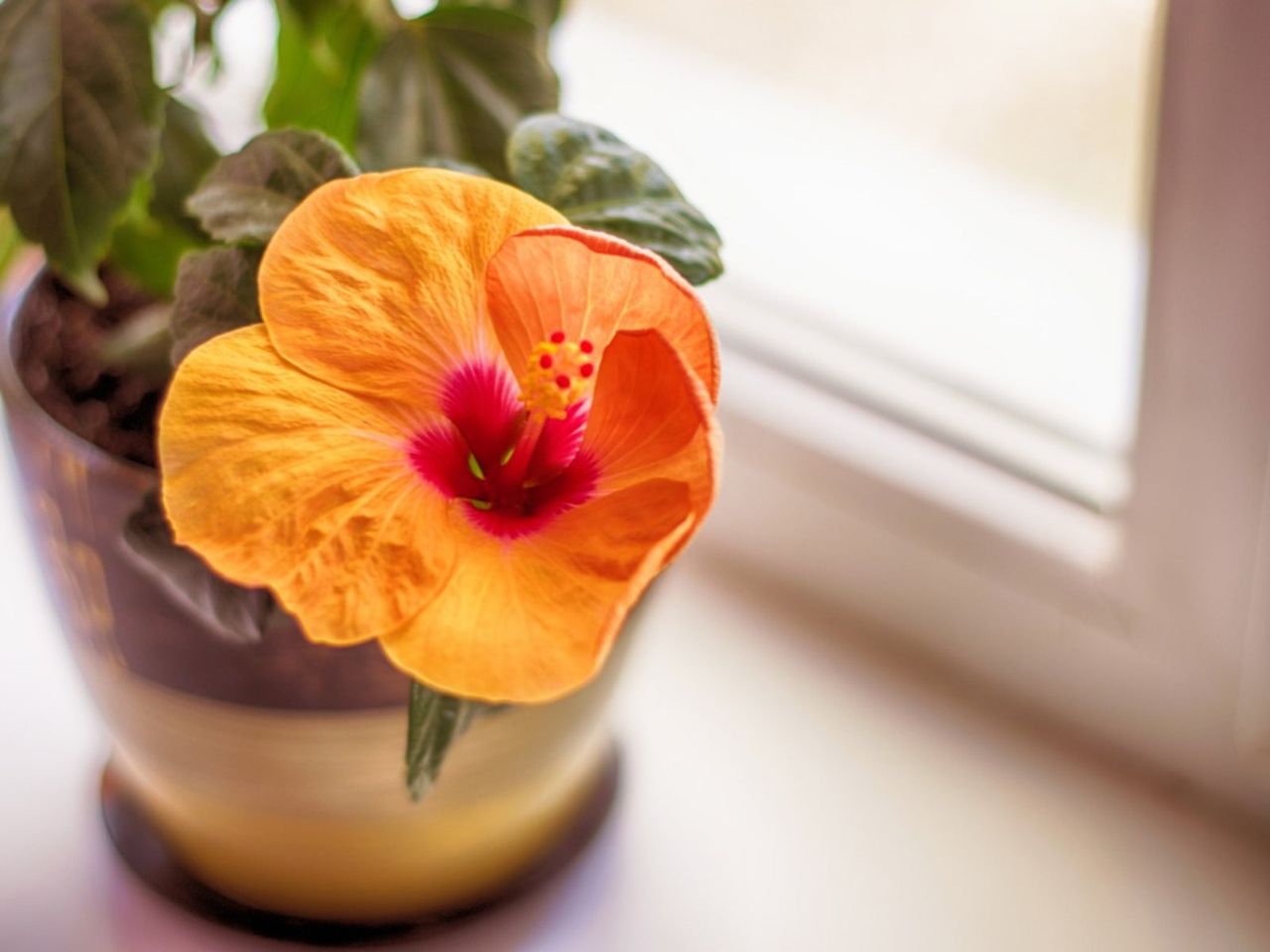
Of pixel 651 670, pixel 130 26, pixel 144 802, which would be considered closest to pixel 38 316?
pixel 130 26

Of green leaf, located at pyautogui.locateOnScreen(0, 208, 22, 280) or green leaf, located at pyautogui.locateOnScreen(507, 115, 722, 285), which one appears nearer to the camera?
green leaf, located at pyautogui.locateOnScreen(507, 115, 722, 285)

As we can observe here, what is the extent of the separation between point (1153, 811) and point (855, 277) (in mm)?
339

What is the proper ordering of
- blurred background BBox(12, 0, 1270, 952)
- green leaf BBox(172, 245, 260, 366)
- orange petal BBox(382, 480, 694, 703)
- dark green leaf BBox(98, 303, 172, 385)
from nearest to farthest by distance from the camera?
orange petal BBox(382, 480, 694, 703) < green leaf BBox(172, 245, 260, 366) < dark green leaf BBox(98, 303, 172, 385) < blurred background BBox(12, 0, 1270, 952)

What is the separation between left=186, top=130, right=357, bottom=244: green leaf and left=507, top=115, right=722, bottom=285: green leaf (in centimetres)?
6

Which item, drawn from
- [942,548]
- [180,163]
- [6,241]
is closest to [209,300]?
[180,163]

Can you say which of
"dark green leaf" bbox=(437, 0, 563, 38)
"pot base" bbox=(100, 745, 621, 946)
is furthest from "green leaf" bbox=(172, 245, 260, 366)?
"pot base" bbox=(100, 745, 621, 946)

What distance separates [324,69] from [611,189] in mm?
210

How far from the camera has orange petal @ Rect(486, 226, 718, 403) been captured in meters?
0.33

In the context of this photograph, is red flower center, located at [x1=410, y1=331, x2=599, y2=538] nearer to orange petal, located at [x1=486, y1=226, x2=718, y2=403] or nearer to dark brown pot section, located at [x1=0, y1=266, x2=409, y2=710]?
orange petal, located at [x1=486, y1=226, x2=718, y2=403]

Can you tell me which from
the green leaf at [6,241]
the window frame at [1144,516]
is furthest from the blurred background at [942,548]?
the green leaf at [6,241]

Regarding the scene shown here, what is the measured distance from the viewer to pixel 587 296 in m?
0.35

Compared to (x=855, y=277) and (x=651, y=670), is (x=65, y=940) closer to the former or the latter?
(x=651, y=670)

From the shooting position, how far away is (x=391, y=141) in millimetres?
516

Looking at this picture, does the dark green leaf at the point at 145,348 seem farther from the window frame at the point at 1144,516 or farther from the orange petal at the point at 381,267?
the window frame at the point at 1144,516
